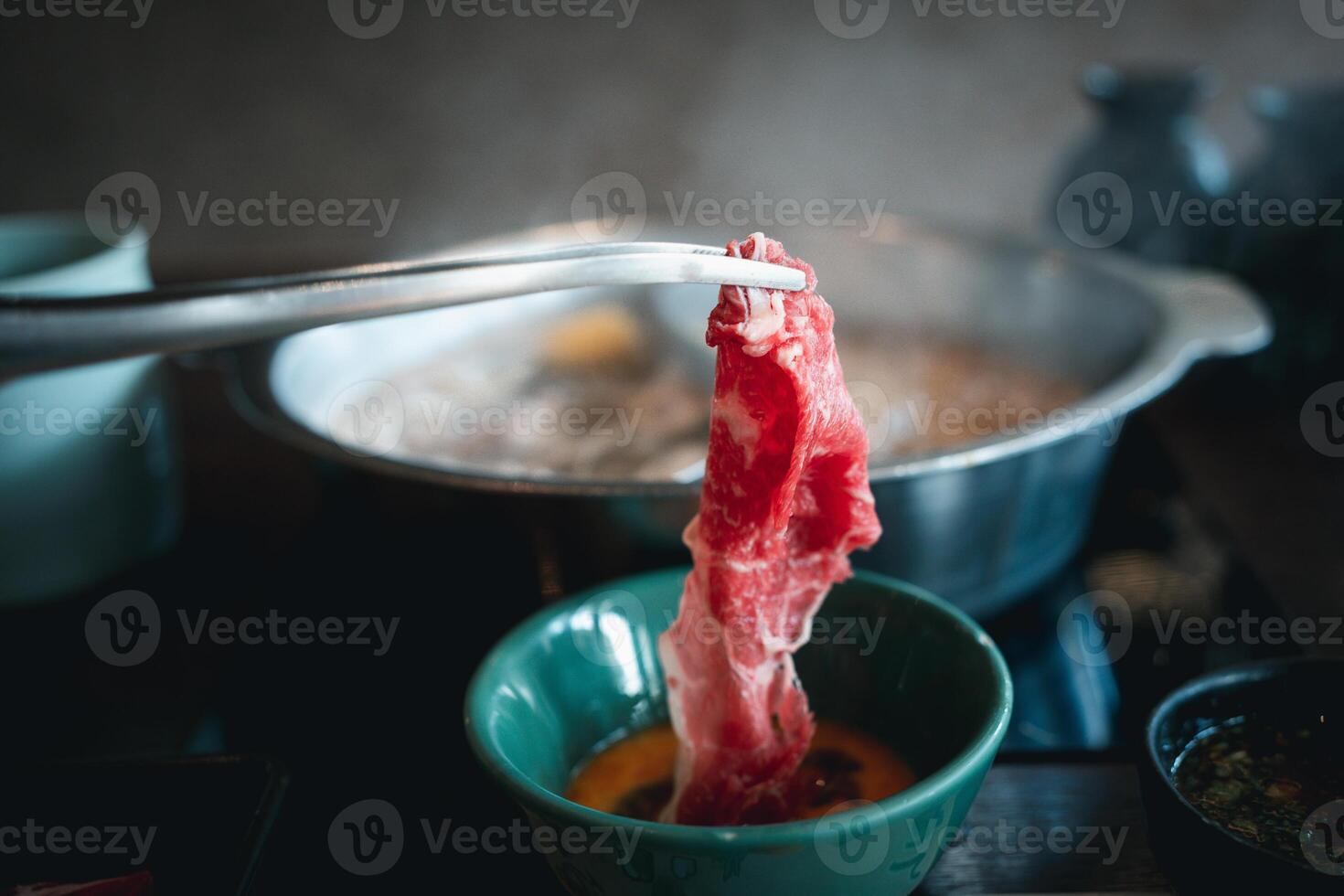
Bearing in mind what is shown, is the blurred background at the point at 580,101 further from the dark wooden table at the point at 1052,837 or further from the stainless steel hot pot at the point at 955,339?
the dark wooden table at the point at 1052,837

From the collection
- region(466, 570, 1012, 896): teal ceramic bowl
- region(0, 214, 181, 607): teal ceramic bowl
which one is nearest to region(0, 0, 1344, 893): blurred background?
region(0, 214, 181, 607): teal ceramic bowl

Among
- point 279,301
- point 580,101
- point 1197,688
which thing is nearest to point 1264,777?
point 1197,688

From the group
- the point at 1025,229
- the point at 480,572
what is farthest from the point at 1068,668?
the point at 1025,229

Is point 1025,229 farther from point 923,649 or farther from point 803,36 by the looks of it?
point 923,649

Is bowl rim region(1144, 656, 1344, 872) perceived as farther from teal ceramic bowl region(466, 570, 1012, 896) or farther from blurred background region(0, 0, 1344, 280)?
blurred background region(0, 0, 1344, 280)

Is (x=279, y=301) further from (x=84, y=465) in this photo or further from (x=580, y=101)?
(x=580, y=101)

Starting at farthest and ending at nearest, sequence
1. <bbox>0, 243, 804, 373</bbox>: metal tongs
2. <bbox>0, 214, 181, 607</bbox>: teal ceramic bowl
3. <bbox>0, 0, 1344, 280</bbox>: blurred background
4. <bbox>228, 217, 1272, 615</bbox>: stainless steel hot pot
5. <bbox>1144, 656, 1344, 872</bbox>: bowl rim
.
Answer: <bbox>0, 0, 1344, 280</bbox>: blurred background → <bbox>0, 214, 181, 607</bbox>: teal ceramic bowl → <bbox>228, 217, 1272, 615</bbox>: stainless steel hot pot → <bbox>1144, 656, 1344, 872</bbox>: bowl rim → <bbox>0, 243, 804, 373</bbox>: metal tongs
